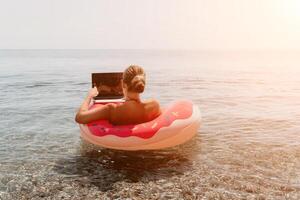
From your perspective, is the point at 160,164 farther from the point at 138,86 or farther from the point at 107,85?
the point at 107,85

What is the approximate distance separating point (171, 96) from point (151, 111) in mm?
9821

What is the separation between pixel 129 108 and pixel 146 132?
55 centimetres

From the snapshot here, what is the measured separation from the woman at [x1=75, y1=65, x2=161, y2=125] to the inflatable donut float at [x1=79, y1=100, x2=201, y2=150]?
14cm

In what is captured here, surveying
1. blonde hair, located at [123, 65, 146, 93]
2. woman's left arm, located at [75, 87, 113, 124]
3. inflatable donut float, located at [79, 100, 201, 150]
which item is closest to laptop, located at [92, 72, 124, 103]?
inflatable donut float, located at [79, 100, 201, 150]

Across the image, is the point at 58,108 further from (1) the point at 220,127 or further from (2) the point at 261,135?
(2) the point at 261,135

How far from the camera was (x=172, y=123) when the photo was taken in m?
6.97

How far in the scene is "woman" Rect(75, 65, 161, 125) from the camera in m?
6.56

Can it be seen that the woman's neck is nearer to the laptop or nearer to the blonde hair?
the blonde hair

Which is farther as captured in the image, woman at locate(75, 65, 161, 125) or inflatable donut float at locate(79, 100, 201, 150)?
inflatable donut float at locate(79, 100, 201, 150)

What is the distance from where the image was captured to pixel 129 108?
677 centimetres

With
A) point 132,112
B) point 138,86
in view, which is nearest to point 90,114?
point 132,112

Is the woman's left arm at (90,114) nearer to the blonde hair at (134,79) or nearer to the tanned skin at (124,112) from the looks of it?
A: the tanned skin at (124,112)

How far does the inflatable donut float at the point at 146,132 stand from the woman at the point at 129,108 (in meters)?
0.14

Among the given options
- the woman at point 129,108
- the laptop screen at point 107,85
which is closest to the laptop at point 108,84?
the laptop screen at point 107,85
